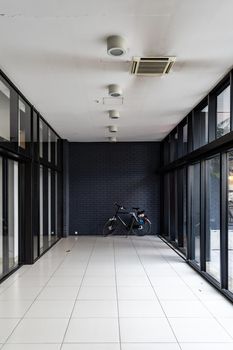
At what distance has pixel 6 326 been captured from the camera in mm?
3082

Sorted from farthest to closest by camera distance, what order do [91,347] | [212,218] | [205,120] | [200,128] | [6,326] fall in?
[200,128] < [205,120] < [212,218] < [6,326] < [91,347]

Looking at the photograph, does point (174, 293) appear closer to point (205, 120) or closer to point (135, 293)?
point (135, 293)

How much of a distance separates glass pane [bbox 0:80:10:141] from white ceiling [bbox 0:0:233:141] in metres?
0.21

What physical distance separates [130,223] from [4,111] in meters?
5.73

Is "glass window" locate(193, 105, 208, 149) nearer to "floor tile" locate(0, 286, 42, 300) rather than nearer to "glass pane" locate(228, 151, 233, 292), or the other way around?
"glass pane" locate(228, 151, 233, 292)

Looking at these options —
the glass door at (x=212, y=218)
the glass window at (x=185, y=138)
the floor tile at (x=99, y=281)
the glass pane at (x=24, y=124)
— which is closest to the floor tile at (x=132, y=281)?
the floor tile at (x=99, y=281)

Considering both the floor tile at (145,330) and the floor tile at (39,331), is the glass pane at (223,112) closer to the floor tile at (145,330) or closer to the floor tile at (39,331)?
the floor tile at (145,330)

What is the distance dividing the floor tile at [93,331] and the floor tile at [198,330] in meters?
0.59

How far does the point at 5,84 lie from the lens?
4.20m

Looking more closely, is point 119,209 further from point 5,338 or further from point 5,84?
point 5,338

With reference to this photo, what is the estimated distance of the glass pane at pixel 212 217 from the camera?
4566 millimetres

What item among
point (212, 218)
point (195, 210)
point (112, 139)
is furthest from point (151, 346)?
point (112, 139)

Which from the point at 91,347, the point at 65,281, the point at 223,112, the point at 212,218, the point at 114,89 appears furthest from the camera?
the point at 212,218

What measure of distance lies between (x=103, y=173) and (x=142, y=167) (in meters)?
1.18
